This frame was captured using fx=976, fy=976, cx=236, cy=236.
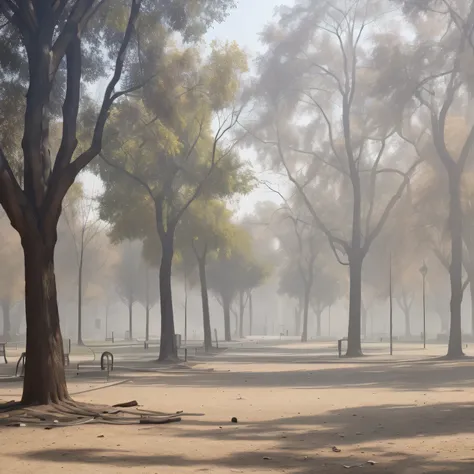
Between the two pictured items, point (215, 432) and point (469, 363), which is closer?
point (215, 432)

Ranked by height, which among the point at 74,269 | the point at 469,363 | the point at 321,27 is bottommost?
the point at 469,363

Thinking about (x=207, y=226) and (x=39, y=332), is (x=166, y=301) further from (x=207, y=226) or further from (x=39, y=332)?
(x=39, y=332)

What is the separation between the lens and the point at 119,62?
64.7 feet

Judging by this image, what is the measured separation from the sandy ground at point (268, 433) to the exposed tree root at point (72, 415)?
19.0 inches

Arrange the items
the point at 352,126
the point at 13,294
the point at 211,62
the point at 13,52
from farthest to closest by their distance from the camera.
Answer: the point at 13,294 → the point at 352,126 → the point at 211,62 → the point at 13,52

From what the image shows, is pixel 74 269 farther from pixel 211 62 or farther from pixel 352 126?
pixel 211 62

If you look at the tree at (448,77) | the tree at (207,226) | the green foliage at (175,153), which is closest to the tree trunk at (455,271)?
the tree at (448,77)

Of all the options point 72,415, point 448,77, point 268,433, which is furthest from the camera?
point 448,77

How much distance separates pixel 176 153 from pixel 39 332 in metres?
21.9

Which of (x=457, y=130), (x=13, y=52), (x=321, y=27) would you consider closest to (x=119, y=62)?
(x=13, y=52)

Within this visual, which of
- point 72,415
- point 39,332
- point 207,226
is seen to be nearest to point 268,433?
point 72,415

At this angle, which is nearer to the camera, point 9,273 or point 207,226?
point 207,226

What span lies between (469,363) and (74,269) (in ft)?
196

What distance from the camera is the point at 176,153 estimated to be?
38750 mm
